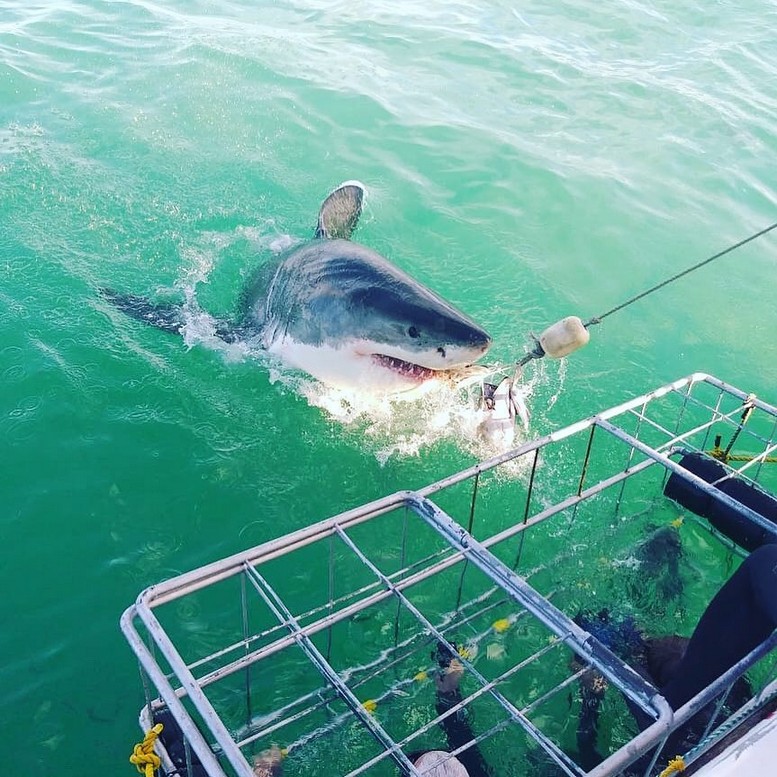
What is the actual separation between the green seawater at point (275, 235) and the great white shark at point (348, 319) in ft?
1.00

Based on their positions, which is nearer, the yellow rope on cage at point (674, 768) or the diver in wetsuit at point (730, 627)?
the yellow rope on cage at point (674, 768)

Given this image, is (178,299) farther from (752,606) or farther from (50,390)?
(752,606)

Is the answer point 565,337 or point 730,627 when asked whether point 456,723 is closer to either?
point 730,627

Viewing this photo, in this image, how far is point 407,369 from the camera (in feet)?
13.3

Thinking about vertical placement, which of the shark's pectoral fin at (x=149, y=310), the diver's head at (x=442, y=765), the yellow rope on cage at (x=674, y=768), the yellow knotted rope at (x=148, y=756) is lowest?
A: the shark's pectoral fin at (x=149, y=310)

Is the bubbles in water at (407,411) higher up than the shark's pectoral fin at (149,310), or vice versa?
the bubbles in water at (407,411)

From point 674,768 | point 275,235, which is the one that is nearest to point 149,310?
point 275,235

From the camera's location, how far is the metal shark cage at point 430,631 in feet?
7.14

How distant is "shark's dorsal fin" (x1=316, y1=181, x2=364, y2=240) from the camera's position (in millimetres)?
5316

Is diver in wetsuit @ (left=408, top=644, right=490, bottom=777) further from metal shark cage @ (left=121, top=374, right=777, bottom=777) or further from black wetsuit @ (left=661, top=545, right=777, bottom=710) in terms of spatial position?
black wetsuit @ (left=661, top=545, right=777, bottom=710)

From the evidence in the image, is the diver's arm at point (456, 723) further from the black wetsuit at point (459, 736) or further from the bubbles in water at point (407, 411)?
the bubbles in water at point (407, 411)

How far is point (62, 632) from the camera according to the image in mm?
3357

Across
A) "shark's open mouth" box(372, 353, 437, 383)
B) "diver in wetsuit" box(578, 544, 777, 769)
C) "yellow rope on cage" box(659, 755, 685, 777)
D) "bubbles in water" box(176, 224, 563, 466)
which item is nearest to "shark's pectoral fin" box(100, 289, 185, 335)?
"bubbles in water" box(176, 224, 563, 466)

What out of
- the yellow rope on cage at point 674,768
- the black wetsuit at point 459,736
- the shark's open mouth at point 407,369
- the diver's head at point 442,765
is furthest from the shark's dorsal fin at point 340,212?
the yellow rope on cage at point 674,768
